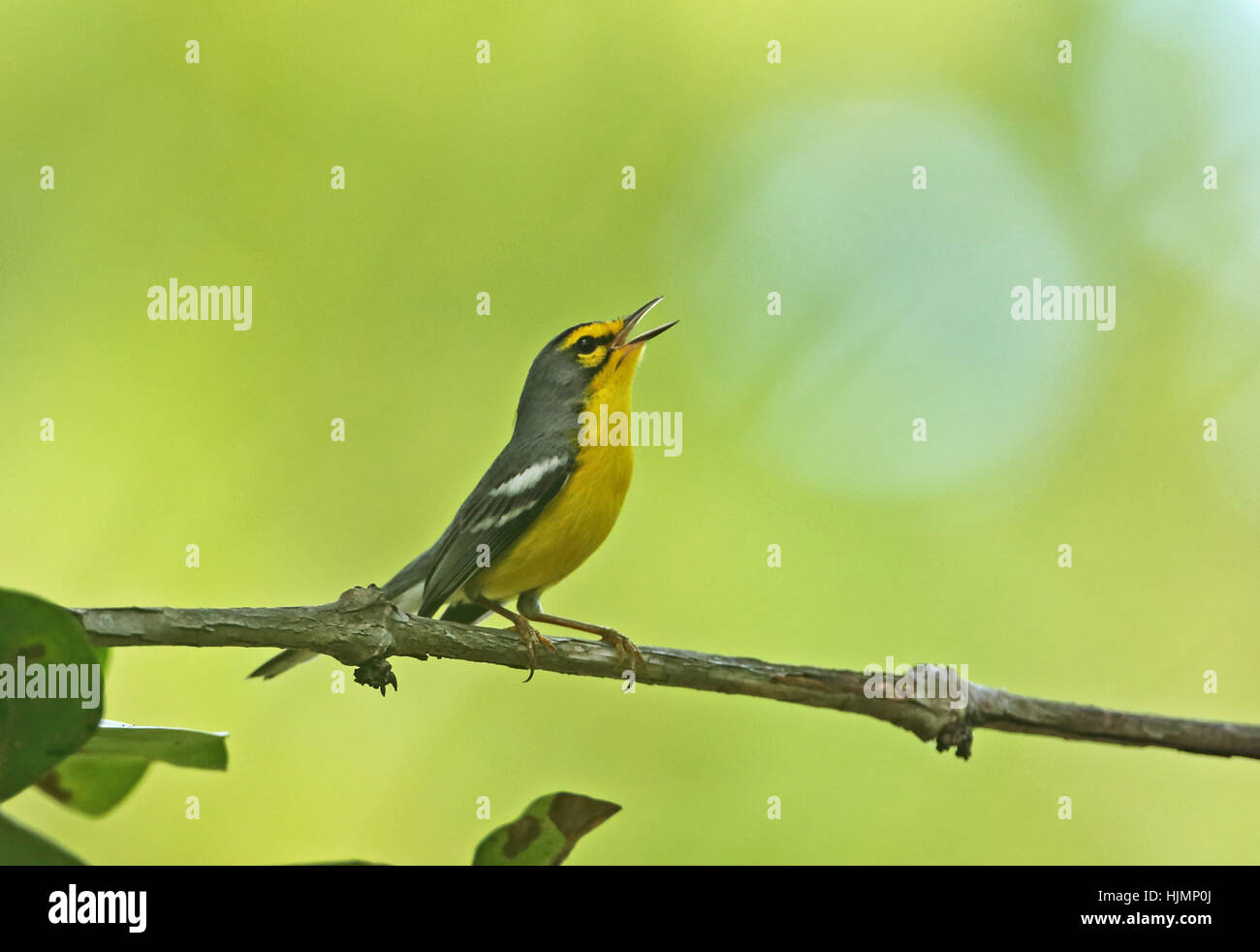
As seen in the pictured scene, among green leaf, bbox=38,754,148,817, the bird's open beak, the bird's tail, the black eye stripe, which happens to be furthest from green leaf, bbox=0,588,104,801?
the black eye stripe

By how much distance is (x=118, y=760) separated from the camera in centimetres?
178

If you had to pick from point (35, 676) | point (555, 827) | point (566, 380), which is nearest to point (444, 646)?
point (555, 827)

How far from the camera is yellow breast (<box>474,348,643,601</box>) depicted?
411 centimetres

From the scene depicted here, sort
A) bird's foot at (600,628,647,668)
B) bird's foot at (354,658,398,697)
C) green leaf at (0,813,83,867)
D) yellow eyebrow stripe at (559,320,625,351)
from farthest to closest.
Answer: yellow eyebrow stripe at (559,320,625,351) → bird's foot at (600,628,647,668) → bird's foot at (354,658,398,697) → green leaf at (0,813,83,867)

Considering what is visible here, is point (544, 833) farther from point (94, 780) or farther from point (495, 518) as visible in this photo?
point (495, 518)

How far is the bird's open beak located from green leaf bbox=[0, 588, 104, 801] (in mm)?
3237

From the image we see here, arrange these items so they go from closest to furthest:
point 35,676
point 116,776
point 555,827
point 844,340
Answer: point 35,676 < point 555,827 < point 116,776 < point 844,340

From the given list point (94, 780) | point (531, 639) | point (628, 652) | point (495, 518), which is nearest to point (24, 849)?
point (94, 780)

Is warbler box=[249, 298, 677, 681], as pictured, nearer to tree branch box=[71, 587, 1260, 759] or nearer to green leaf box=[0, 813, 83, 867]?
tree branch box=[71, 587, 1260, 759]

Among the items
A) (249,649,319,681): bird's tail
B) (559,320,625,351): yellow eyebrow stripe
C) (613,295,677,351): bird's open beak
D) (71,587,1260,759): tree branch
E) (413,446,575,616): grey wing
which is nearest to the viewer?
(71,587,1260,759): tree branch

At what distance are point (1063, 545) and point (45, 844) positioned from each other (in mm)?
7335

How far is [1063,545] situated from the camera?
7.52 meters

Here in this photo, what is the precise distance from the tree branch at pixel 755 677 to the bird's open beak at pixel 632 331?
5.96ft

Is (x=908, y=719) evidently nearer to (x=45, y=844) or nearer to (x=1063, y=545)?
(x=45, y=844)
